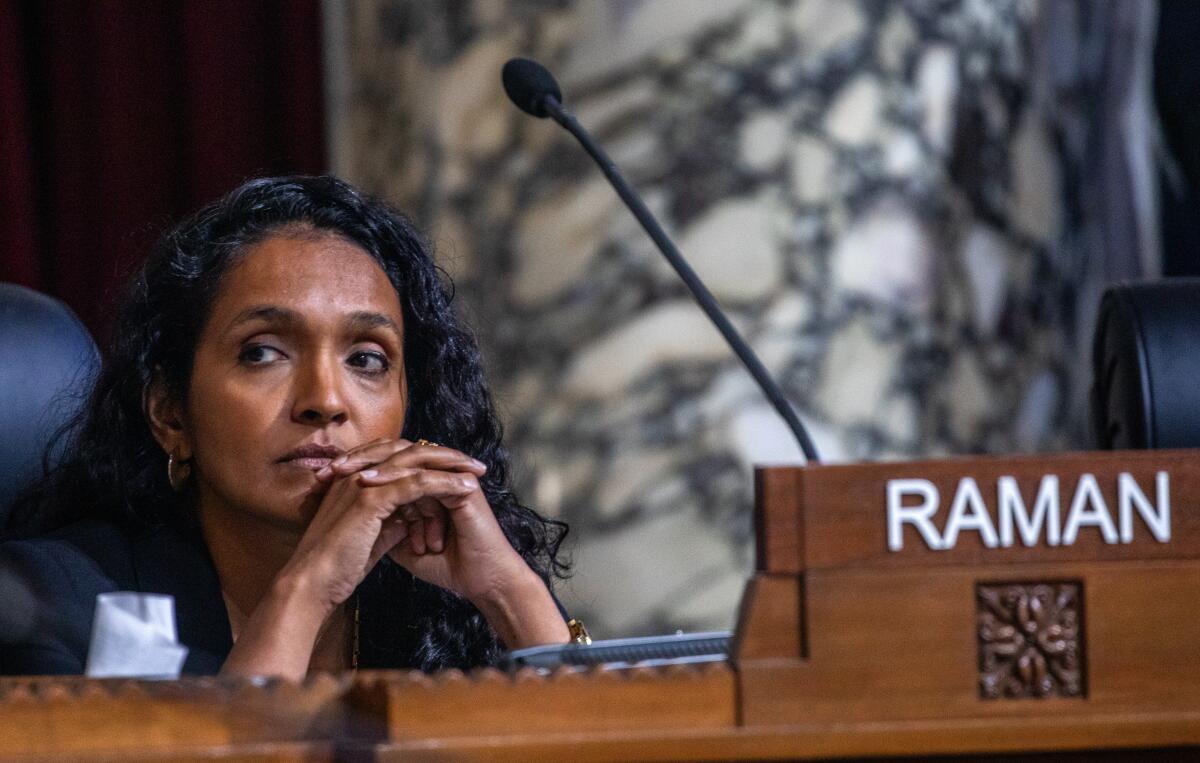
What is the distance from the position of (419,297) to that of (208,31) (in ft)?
3.36

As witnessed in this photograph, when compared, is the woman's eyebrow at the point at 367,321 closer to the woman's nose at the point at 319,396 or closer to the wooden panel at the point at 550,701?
the woman's nose at the point at 319,396

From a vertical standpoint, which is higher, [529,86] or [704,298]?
[529,86]

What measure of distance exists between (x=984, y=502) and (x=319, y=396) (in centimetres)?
80

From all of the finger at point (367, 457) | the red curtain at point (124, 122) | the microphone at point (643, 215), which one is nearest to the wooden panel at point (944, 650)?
the microphone at point (643, 215)

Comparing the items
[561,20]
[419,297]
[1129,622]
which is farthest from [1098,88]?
[1129,622]

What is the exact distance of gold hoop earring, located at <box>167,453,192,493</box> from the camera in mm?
1686

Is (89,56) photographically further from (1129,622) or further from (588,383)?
(1129,622)

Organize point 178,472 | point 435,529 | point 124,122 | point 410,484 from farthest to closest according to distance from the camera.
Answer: point 124,122 < point 178,472 < point 435,529 < point 410,484

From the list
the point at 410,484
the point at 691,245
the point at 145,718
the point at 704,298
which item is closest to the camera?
the point at 145,718

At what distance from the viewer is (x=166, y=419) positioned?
1.71 metres

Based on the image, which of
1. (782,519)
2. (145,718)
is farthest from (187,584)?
(782,519)

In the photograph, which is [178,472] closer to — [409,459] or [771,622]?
[409,459]

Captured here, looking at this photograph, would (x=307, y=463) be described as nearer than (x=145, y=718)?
No

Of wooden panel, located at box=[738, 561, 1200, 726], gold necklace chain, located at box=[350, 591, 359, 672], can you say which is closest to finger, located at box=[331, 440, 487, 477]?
gold necklace chain, located at box=[350, 591, 359, 672]
